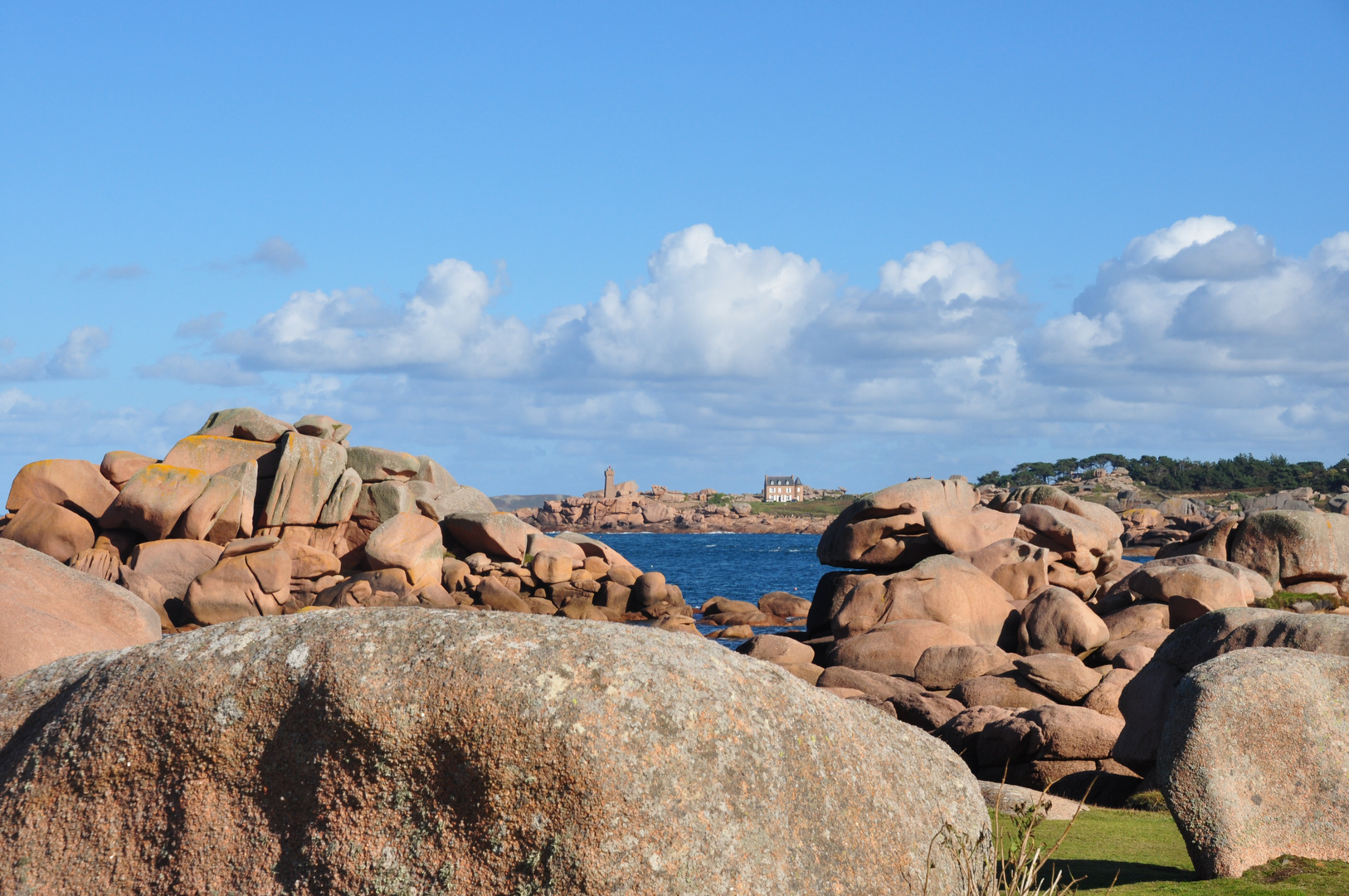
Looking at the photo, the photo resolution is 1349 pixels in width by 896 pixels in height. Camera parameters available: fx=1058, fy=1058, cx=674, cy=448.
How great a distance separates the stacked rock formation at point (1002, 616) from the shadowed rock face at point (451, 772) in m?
9.40

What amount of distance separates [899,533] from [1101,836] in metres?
25.4

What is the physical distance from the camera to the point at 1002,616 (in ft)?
102

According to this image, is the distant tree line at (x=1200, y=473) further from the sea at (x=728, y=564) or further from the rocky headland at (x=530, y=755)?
the rocky headland at (x=530, y=755)

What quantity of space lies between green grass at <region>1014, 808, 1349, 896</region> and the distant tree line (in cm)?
12777

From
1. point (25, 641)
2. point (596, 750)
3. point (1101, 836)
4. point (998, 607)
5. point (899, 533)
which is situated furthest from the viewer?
point (899, 533)

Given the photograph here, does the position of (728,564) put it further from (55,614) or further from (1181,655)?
(55,614)

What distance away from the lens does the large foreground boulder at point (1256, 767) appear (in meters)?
8.47

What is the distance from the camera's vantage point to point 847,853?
4.85m

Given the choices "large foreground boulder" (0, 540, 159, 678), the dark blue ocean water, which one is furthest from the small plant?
the dark blue ocean water

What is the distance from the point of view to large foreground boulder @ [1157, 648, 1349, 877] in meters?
8.47

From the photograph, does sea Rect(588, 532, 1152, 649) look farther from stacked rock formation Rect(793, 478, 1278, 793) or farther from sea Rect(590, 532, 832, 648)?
stacked rock formation Rect(793, 478, 1278, 793)

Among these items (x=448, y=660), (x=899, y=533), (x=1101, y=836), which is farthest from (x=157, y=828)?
(x=899, y=533)

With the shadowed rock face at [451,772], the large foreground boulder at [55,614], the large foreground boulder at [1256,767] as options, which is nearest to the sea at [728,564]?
the large foreground boulder at [1256,767]

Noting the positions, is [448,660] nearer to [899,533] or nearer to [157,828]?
[157,828]
